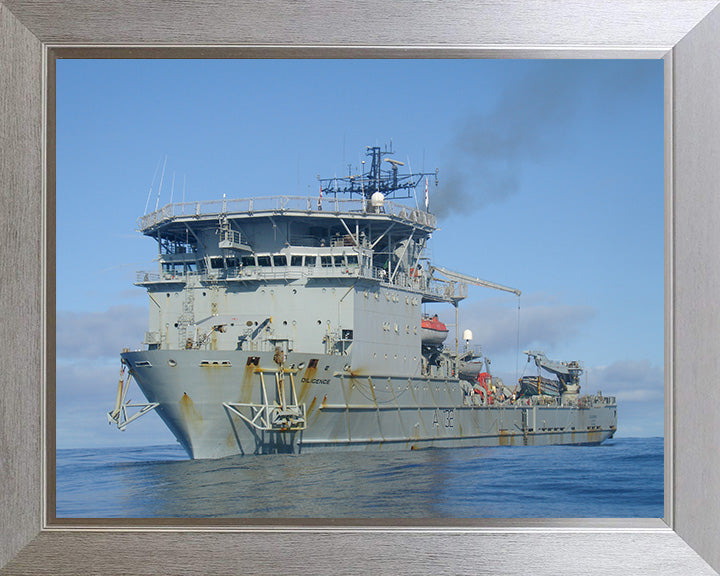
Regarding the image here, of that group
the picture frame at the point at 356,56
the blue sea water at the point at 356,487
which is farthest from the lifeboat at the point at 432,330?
the picture frame at the point at 356,56

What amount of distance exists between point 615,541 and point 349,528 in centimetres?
175

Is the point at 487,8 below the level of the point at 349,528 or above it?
above

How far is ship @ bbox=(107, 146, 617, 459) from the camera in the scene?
17984mm

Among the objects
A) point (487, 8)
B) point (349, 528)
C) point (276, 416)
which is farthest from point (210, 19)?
point (276, 416)

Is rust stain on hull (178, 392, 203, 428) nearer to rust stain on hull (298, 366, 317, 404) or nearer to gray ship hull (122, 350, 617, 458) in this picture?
gray ship hull (122, 350, 617, 458)

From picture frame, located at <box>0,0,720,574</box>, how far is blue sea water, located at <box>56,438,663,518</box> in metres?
3.99

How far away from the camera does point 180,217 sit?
2025 centimetres

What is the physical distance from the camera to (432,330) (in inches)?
956

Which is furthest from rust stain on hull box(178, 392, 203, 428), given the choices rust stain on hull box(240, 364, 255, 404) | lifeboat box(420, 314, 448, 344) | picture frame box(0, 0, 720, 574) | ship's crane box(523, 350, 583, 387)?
ship's crane box(523, 350, 583, 387)

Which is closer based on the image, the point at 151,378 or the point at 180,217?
the point at 151,378

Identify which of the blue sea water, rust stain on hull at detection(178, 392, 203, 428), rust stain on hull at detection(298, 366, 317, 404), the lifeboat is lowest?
the blue sea water

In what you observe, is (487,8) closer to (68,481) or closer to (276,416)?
(276,416)

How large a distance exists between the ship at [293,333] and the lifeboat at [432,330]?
0.04 meters

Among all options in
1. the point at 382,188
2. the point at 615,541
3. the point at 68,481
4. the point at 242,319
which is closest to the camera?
the point at 615,541
